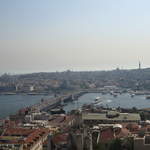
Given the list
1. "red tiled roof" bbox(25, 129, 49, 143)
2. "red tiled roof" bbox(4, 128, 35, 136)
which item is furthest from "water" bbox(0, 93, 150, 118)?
"red tiled roof" bbox(25, 129, 49, 143)

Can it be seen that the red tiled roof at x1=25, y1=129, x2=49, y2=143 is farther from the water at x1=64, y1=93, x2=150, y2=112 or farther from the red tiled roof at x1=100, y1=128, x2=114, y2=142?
the water at x1=64, y1=93, x2=150, y2=112

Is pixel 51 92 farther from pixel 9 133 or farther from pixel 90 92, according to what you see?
pixel 9 133

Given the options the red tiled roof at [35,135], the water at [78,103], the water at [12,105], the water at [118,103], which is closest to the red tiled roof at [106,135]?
the red tiled roof at [35,135]

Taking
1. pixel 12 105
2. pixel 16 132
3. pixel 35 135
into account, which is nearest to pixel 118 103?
pixel 12 105

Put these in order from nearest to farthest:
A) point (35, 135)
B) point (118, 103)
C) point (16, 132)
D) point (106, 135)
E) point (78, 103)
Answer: point (106, 135)
point (35, 135)
point (16, 132)
point (118, 103)
point (78, 103)

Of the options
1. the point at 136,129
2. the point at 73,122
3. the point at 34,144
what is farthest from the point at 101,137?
the point at 73,122

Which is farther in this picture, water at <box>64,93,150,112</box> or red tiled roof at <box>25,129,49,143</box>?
water at <box>64,93,150,112</box>

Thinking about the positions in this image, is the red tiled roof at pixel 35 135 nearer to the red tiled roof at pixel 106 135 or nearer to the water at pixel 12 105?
the red tiled roof at pixel 106 135

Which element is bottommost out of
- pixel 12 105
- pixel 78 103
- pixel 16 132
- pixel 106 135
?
pixel 78 103

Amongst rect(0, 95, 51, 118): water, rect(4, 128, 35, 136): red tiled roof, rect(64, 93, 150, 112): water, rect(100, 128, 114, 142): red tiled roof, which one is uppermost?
rect(100, 128, 114, 142): red tiled roof

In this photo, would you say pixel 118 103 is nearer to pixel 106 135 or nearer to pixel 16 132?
pixel 16 132

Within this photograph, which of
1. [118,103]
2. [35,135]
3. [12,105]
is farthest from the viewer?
[118,103]
